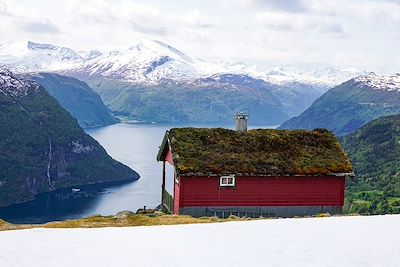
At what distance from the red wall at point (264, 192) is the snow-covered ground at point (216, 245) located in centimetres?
1457

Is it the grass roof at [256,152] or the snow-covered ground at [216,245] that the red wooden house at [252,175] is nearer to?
the grass roof at [256,152]

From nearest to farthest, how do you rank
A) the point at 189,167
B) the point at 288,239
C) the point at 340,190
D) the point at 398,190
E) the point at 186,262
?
1. the point at 186,262
2. the point at 288,239
3. the point at 189,167
4. the point at 340,190
5. the point at 398,190

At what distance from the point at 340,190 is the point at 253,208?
6.70 meters

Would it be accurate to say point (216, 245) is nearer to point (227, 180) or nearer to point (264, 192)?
point (227, 180)

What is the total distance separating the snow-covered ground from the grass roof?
589 inches

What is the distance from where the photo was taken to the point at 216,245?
1855 cm

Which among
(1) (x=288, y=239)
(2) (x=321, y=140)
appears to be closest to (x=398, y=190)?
(2) (x=321, y=140)

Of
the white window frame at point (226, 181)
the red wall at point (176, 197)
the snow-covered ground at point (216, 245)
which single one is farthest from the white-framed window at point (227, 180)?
the snow-covered ground at point (216, 245)

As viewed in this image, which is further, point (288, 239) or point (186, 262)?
point (288, 239)

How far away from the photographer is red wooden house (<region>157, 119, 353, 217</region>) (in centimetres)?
3800

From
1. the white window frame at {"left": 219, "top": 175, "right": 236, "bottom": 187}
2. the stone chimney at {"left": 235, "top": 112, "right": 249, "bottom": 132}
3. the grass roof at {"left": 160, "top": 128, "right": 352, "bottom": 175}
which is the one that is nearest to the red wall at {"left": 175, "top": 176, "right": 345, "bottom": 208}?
the white window frame at {"left": 219, "top": 175, "right": 236, "bottom": 187}

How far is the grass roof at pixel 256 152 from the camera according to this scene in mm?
38309

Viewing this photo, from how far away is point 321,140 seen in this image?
139 feet

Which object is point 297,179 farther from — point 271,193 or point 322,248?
point 322,248
